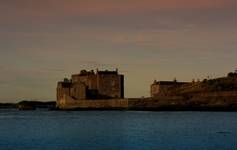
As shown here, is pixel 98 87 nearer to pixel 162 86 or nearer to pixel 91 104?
pixel 91 104

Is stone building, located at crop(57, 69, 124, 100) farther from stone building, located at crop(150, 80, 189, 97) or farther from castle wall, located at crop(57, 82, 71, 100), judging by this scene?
stone building, located at crop(150, 80, 189, 97)

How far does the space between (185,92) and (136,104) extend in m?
18.1

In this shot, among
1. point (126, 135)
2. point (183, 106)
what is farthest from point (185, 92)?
point (126, 135)

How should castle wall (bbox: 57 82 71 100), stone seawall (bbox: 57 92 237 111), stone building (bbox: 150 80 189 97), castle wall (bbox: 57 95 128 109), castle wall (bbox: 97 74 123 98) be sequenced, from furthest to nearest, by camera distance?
stone building (bbox: 150 80 189 97) → castle wall (bbox: 57 82 71 100) → castle wall (bbox: 97 74 123 98) → castle wall (bbox: 57 95 128 109) → stone seawall (bbox: 57 92 237 111)

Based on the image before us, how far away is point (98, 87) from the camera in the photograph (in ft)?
556

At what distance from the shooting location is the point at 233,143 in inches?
1927

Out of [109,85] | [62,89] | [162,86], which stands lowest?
[62,89]

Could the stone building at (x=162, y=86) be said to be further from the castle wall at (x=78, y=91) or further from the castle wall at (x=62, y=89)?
the castle wall at (x=62, y=89)

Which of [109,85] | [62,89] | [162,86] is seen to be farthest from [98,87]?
[162,86]

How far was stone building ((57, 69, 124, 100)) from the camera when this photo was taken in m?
168

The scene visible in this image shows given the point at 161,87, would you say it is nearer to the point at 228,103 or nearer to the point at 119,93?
the point at 119,93

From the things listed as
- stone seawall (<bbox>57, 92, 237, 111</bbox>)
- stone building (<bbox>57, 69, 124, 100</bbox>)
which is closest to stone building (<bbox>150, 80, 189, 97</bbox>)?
stone seawall (<bbox>57, 92, 237, 111</bbox>)

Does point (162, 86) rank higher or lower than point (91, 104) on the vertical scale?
higher

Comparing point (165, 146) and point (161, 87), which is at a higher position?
point (161, 87)
